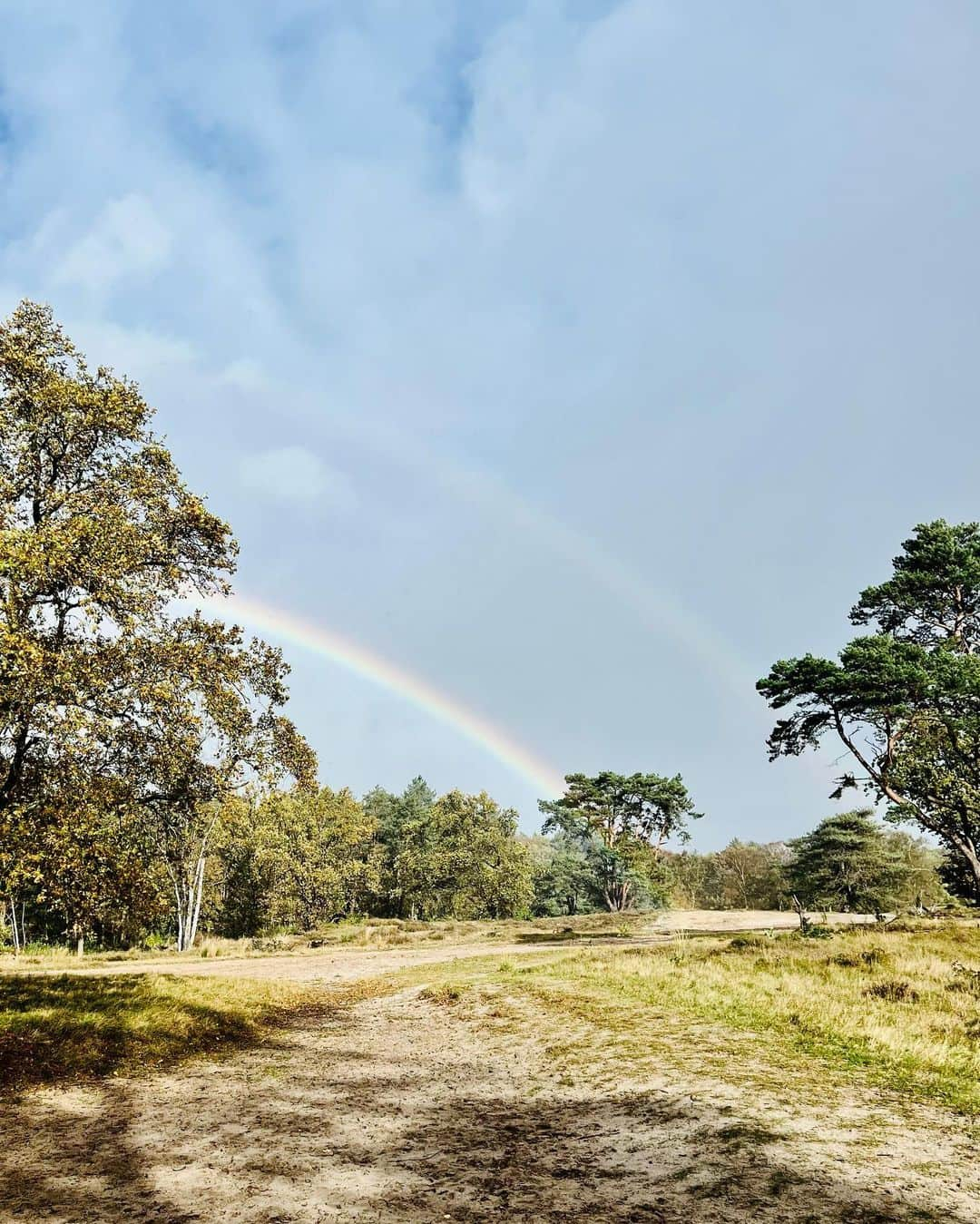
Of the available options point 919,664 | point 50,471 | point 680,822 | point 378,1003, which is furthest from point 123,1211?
point 680,822

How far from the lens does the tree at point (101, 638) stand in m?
9.59

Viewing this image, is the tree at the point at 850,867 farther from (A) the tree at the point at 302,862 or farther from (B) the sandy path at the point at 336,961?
(A) the tree at the point at 302,862

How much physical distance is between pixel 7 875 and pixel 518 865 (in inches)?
2305

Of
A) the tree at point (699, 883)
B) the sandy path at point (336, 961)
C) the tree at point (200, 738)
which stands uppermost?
the tree at point (200, 738)

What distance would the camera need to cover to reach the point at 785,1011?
35.8 feet

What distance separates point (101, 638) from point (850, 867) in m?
58.4

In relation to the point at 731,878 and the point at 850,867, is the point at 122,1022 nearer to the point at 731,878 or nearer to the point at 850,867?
the point at 850,867

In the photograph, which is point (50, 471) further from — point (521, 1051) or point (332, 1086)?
point (521, 1051)

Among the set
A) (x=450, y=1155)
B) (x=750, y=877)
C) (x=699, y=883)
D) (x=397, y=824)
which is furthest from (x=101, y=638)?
(x=699, y=883)

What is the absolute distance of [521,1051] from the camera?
9750mm

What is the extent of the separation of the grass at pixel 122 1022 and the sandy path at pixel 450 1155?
1.23m

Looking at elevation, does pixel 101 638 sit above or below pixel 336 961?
above

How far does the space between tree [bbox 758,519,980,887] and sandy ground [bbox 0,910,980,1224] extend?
18.0 metres

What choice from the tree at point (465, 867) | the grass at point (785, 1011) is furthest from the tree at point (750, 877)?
the grass at point (785, 1011)
